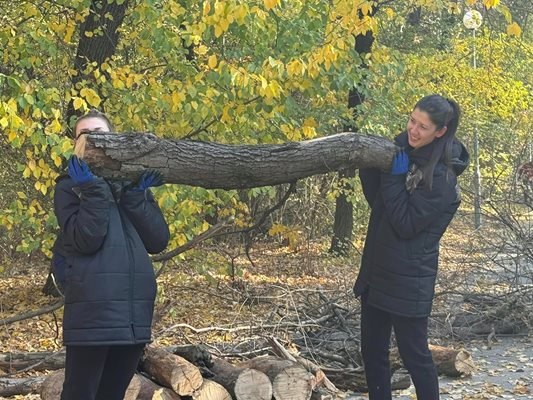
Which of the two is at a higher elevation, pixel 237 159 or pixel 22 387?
pixel 237 159

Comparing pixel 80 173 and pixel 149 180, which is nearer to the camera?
pixel 80 173

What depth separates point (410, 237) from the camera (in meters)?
4.10

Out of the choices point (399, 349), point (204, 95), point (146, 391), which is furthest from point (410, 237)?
point (204, 95)

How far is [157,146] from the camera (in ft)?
13.2

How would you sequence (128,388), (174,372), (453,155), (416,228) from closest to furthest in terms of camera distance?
(416,228), (453,155), (128,388), (174,372)

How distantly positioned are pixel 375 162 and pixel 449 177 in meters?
0.43

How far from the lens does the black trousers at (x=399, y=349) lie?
415 centimetres

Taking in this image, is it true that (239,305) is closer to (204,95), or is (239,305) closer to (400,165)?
(204,95)

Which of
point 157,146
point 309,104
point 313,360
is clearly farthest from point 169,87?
A: point 309,104

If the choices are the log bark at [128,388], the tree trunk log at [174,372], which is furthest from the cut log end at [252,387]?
the log bark at [128,388]

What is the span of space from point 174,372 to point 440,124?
2.24m

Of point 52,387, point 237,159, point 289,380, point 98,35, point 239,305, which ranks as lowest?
point 239,305

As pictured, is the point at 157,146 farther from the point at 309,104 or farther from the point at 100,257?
the point at 309,104

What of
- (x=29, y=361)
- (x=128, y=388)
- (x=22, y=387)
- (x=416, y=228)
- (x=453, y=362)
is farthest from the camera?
(x=453, y=362)
